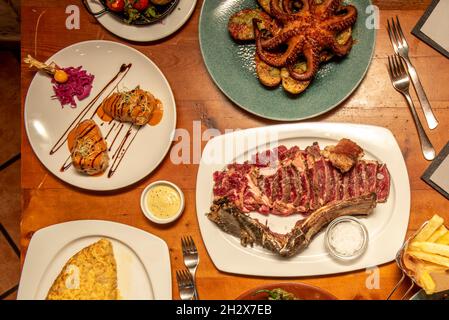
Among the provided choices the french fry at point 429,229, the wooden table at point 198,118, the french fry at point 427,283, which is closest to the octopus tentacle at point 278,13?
the wooden table at point 198,118

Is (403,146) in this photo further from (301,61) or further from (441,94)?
→ (301,61)

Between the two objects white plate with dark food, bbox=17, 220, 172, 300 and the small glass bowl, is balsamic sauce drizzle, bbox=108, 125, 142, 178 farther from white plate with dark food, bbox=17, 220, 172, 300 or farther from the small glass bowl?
the small glass bowl

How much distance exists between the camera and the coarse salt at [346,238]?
9.03 ft

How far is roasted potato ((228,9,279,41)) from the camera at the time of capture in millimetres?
2861

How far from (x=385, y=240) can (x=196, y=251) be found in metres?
1.03

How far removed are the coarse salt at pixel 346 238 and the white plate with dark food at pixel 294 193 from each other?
3 cm

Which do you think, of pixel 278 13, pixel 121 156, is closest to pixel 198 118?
pixel 121 156

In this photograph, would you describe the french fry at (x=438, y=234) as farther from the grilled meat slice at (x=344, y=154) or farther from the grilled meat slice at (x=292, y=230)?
the grilled meat slice at (x=344, y=154)

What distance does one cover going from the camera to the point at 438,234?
2.62 metres

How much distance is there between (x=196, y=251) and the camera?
287cm

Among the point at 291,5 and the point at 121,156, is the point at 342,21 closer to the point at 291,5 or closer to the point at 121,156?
the point at 291,5

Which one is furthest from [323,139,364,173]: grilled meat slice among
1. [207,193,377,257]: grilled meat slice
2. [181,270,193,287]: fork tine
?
[181,270,193,287]: fork tine

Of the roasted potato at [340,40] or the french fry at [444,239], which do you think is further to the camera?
the roasted potato at [340,40]

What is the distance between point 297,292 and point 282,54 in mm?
1294
